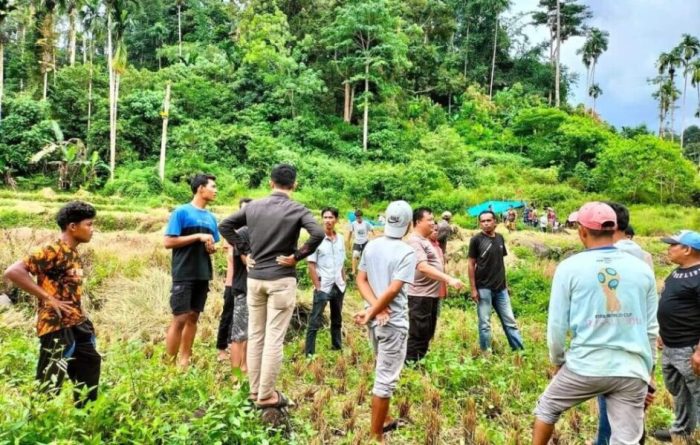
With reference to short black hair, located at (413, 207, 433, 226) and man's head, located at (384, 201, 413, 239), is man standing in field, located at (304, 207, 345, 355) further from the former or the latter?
man's head, located at (384, 201, 413, 239)

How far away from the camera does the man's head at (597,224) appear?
8.34 feet

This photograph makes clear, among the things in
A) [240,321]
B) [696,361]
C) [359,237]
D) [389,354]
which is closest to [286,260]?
[389,354]

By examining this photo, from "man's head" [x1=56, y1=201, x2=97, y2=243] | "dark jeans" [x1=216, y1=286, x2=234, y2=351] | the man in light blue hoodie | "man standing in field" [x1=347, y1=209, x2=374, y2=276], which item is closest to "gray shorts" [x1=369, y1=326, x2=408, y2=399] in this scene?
the man in light blue hoodie

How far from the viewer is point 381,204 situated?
2359 centimetres

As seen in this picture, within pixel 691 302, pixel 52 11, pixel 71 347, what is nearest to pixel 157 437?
pixel 71 347

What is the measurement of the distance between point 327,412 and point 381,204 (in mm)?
20117

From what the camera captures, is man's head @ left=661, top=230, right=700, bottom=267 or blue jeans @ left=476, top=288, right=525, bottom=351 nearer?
man's head @ left=661, top=230, right=700, bottom=267

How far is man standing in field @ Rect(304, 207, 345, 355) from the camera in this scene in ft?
17.3

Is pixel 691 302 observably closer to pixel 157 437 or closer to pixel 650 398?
pixel 650 398

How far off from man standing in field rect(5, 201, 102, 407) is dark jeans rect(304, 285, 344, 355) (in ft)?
8.09

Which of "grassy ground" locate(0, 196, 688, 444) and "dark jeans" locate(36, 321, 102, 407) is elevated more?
"dark jeans" locate(36, 321, 102, 407)

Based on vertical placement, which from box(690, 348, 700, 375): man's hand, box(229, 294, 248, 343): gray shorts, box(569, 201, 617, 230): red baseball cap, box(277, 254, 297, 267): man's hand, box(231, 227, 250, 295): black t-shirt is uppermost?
box(569, 201, 617, 230): red baseball cap

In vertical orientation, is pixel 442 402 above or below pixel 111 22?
below

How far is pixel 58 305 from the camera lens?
2.85m
